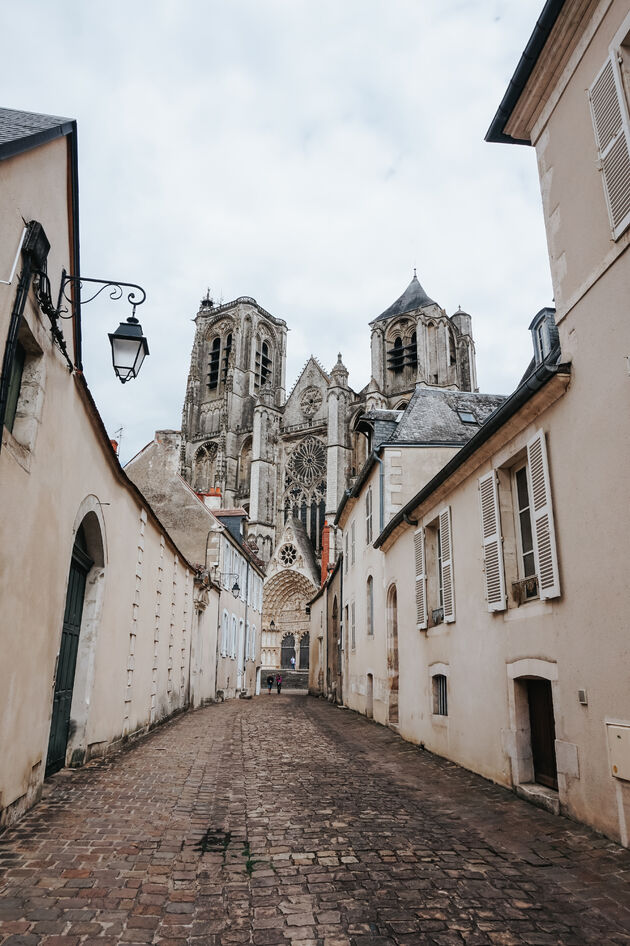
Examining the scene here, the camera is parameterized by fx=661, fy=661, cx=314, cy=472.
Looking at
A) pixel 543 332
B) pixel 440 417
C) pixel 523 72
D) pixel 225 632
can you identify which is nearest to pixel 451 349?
pixel 225 632

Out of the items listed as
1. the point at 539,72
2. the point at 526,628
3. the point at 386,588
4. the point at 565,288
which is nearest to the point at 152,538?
the point at 386,588

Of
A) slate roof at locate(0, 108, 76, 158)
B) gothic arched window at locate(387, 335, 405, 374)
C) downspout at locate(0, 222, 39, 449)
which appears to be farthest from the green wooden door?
gothic arched window at locate(387, 335, 405, 374)

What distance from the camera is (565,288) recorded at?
5.33 m

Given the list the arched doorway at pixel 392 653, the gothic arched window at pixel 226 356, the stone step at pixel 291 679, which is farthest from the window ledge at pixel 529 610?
the gothic arched window at pixel 226 356

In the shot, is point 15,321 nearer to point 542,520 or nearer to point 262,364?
point 542,520

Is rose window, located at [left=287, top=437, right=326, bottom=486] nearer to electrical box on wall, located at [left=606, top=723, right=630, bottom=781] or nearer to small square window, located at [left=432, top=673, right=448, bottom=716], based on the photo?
small square window, located at [left=432, top=673, right=448, bottom=716]

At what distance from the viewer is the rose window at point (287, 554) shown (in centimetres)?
4159

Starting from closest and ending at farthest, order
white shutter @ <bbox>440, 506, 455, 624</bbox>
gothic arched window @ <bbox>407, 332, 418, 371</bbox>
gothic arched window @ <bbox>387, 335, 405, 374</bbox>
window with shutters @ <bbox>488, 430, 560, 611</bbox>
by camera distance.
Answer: window with shutters @ <bbox>488, 430, 560, 611</bbox>, white shutter @ <bbox>440, 506, 455, 624</bbox>, gothic arched window @ <bbox>407, 332, 418, 371</bbox>, gothic arched window @ <bbox>387, 335, 405, 374</bbox>

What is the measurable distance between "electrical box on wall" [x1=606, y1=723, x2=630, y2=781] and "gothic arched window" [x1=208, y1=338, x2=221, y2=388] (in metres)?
52.5

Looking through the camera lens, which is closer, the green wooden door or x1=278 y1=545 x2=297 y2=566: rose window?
the green wooden door

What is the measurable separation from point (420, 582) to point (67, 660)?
491cm

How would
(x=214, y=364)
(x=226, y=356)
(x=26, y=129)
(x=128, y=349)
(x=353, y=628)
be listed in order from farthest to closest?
(x=214, y=364) → (x=226, y=356) → (x=353, y=628) → (x=128, y=349) → (x=26, y=129)

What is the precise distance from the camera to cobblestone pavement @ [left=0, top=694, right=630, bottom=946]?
2930mm

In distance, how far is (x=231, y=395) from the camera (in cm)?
5138
